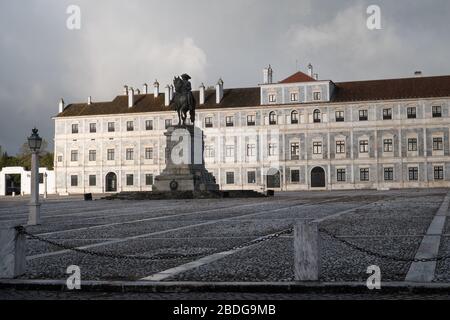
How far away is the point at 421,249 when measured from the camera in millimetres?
8539

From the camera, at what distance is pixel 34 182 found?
633 inches

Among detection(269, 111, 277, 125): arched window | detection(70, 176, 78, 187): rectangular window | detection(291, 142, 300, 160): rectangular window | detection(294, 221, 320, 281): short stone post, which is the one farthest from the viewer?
detection(70, 176, 78, 187): rectangular window

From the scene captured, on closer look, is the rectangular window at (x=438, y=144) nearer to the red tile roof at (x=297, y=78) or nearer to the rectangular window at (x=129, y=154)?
the red tile roof at (x=297, y=78)

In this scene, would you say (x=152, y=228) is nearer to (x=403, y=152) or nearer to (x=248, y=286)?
(x=248, y=286)

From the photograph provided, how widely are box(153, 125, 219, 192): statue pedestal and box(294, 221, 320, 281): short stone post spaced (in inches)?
1089

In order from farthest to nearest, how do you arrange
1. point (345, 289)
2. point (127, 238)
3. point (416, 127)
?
1. point (416, 127)
2. point (127, 238)
3. point (345, 289)

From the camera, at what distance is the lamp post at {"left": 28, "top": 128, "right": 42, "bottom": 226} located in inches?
626

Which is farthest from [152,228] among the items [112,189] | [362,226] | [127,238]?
[112,189]

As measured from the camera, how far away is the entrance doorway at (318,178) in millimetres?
63656

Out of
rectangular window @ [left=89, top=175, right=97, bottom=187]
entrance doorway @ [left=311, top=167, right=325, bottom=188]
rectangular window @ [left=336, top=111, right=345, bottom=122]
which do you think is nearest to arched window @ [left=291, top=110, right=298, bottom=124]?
rectangular window @ [left=336, top=111, right=345, bottom=122]

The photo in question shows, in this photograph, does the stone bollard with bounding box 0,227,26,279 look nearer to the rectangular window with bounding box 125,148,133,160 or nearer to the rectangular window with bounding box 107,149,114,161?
the rectangular window with bounding box 125,148,133,160

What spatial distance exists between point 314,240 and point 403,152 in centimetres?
5865

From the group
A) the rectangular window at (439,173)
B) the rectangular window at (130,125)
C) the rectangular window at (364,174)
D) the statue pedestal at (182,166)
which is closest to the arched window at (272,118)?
the rectangular window at (364,174)

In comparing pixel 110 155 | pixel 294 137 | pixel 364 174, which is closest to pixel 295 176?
pixel 294 137
